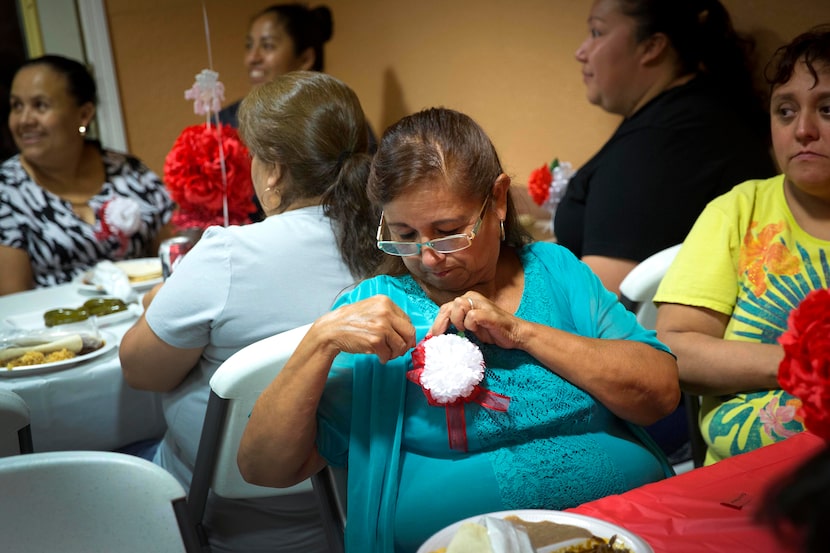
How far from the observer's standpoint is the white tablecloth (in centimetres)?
194

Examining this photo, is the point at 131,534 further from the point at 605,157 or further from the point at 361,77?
the point at 361,77

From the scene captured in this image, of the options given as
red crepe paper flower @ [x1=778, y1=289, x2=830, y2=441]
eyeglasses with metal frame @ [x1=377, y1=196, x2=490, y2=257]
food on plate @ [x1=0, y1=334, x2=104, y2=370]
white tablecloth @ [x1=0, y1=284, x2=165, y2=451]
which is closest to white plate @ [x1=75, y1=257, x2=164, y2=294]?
white tablecloth @ [x1=0, y1=284, x2=165, y2=451]

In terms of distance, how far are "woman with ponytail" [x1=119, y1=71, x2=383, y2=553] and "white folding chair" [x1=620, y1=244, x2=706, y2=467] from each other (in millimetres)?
709

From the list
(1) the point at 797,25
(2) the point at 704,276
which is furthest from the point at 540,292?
(1) the point at 797,25

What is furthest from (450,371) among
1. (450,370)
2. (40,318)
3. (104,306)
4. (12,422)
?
(40,318)

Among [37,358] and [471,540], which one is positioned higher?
[471,540]

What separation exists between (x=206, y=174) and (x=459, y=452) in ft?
A: 4.63

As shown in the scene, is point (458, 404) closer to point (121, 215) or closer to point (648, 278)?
point (648, 278)

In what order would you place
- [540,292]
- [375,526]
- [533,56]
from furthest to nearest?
[533,56], [540,292], [375,526]

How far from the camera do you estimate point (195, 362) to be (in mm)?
1895

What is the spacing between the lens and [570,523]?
1.04m

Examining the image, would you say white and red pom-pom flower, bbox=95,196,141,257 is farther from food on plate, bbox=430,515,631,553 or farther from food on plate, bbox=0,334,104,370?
food on plate, bbox=430,515,631,553

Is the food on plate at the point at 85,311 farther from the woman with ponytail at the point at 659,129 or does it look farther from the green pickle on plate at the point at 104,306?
the woman with ponytail at the point at 659,129

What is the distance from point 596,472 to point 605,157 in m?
1.45
